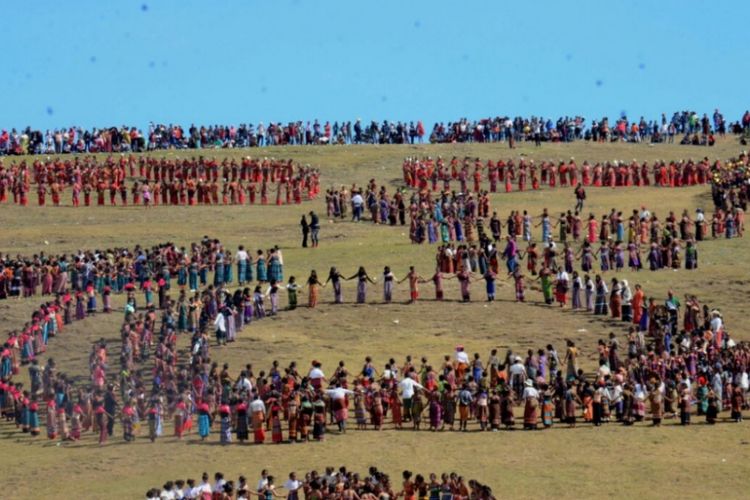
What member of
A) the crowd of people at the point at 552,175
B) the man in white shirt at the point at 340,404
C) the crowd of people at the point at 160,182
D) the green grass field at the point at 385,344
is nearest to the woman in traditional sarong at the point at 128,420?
the green grass field at the point at 385,344

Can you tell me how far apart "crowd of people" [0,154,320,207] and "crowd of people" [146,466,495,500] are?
1322 inches

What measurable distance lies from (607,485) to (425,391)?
618cm

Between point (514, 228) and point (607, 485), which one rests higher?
point (514, 228)

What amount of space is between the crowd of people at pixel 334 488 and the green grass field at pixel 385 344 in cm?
209

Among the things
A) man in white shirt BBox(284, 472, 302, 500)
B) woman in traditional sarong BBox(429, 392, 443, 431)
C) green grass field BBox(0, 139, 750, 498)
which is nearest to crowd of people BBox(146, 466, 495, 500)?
man in white shirt BBox(284, 472, 302, 500)

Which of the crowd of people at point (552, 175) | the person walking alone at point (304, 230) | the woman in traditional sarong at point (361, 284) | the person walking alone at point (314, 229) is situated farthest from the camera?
the crowd of people at point (552, 175)

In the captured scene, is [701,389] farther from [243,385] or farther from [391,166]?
[391,166]

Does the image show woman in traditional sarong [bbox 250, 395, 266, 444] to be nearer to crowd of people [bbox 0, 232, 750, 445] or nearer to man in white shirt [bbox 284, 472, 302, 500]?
crowd of people [bbox 0, 232, 750, 445]

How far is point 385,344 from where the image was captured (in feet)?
133

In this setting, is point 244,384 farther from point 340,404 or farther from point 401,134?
point 401,134

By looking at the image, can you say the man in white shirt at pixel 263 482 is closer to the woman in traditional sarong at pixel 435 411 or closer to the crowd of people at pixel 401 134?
the woman in traditional sarong at pixel 435 411

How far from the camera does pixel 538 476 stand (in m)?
30.4

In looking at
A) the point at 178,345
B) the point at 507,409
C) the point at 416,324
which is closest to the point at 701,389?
the point at 507,409

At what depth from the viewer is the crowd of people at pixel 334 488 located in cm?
2692
